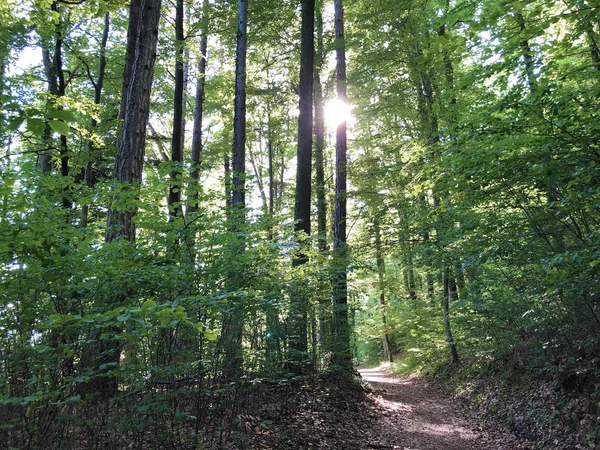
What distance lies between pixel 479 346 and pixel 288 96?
31.5 feet

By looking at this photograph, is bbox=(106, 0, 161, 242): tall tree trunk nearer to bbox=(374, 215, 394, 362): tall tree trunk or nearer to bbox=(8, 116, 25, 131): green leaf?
bbox=(8, 116, 25, 131): green leaf

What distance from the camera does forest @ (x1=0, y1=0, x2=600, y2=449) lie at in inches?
139

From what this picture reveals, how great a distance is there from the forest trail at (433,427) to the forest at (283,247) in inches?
19.2

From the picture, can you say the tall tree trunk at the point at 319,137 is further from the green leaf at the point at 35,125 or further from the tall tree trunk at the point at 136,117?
the green leaf at the point at 35,125

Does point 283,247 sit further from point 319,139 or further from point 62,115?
point 319,139

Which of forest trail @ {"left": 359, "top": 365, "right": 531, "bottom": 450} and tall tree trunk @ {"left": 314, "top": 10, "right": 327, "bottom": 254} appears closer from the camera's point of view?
forest trail @ {"left": 359, "top": 365, "right": 531, "bottom": 450}

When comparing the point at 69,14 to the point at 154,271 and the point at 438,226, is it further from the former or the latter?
the point at 438,226

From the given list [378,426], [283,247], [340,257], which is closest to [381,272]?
[340,257]

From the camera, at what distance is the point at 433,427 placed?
25.4 ft

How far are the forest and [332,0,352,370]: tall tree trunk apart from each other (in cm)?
6

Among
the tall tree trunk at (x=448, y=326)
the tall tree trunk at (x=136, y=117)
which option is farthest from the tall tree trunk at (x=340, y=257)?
the tall tree trunk at (x=448, y=326)

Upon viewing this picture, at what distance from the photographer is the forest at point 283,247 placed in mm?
3527

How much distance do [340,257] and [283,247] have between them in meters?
2.07

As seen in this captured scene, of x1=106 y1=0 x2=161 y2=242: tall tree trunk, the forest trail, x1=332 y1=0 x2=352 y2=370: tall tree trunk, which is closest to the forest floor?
the forest trail
